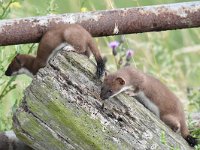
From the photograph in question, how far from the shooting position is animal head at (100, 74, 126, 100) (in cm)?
339

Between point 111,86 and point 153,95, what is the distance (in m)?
0.56

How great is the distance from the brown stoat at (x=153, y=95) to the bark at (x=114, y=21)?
347 millimetres

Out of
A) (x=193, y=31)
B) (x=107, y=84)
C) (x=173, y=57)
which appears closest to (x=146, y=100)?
(x=107, y=84)

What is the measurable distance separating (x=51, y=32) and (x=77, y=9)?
2803 mm

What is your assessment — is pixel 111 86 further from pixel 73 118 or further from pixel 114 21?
pixel 73 118

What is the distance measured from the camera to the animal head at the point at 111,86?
3387 mm

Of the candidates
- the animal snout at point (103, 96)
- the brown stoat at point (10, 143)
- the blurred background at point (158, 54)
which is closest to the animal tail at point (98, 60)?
the animal snout at point (103, 96)

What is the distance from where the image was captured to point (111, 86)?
3682 mm

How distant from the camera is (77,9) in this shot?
6.45 m

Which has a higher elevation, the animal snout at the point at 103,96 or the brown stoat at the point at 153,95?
the brown stoat at the point at 153,95

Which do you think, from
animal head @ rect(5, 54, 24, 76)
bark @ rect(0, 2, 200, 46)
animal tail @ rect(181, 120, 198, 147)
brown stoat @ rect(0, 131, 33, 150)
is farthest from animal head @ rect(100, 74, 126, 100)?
animal head @ rect(5, 54, 24, 76)

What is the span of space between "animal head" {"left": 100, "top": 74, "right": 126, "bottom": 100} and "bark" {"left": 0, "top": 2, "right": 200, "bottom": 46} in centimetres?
25

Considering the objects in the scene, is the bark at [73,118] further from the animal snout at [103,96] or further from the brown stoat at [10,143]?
the brown stoat at [10,143]

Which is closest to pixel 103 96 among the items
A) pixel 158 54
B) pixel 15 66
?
pixel 15 66
